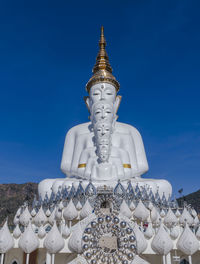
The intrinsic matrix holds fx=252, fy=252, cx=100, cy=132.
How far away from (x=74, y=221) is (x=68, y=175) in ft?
15.9

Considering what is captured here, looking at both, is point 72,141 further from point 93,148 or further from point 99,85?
point 99,85

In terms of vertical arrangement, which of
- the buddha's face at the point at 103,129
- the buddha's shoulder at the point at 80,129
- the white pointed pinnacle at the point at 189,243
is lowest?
the white pointed pinnacle at the point at 189,243

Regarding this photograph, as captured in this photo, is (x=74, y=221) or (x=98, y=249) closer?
(x=98, y=249)

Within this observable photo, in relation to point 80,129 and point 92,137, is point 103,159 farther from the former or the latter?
point 80,129

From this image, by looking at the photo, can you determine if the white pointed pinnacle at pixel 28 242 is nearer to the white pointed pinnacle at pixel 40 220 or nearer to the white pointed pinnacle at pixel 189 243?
the white pointed pinnacle at pixel 40 220

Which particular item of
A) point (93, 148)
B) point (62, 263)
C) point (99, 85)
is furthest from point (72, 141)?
point (62, 263)

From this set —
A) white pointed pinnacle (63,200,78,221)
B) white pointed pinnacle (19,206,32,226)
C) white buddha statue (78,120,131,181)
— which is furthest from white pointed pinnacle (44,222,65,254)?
white buddha statue (78,120,131,181)

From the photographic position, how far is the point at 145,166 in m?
15.3

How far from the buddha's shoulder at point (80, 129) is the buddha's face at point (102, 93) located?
1.83 metres

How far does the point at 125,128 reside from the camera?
54.8 feet

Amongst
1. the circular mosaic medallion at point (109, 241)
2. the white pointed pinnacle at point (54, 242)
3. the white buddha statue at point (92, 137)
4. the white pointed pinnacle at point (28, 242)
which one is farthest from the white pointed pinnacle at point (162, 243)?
the white buddha statue at point (92, 137)

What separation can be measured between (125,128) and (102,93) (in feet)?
9.32

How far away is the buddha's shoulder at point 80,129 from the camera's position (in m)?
16.5

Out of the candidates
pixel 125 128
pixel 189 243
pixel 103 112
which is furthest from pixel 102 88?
pixel 189 243
